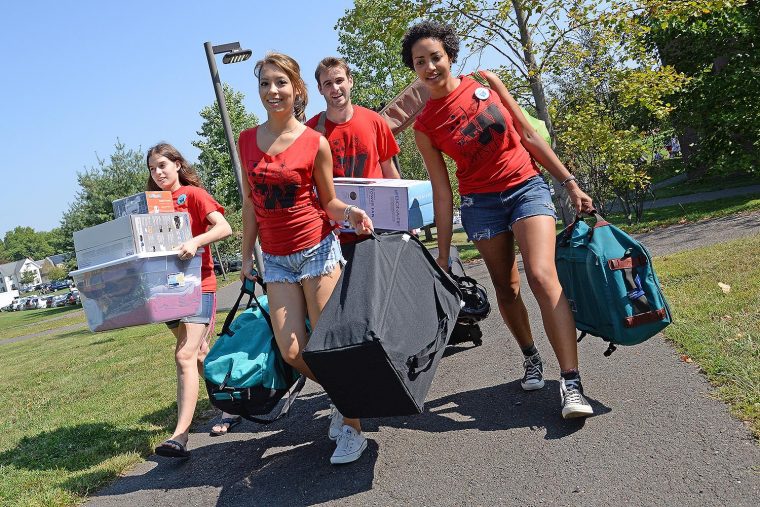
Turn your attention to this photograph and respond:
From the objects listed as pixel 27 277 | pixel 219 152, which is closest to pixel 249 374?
pixel 219 152

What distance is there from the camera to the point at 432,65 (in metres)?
4.09

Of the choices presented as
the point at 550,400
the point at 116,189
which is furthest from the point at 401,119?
the point at 116,189

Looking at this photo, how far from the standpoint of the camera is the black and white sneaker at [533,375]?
4402 millimetres

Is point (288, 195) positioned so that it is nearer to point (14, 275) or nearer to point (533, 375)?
point (533, 375)

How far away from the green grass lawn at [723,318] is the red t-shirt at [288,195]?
2449 millimetres

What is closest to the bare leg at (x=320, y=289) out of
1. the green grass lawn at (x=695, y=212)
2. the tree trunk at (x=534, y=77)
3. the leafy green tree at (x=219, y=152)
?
the tree trunk at (x=534, y=77)

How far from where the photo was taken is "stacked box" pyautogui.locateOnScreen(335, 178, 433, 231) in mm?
4145

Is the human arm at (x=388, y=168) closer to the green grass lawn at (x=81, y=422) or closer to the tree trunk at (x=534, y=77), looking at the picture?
the green grass lawn at (x=81, y=422)

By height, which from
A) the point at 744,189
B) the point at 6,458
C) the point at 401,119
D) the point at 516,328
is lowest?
the point at 744,189

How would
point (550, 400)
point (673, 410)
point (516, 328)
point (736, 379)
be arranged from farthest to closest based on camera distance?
point (516, 328) → point (550, 400) → point (736, 379) → point (673, 410)

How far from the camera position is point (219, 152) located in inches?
1598

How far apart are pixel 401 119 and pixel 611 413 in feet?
9.28

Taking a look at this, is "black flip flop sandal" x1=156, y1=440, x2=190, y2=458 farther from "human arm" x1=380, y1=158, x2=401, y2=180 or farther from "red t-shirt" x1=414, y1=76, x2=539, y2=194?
"red t-shirt" x1=414, y1=76, x2=539, y2=194

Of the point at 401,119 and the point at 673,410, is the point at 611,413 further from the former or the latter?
the point at 401,119
